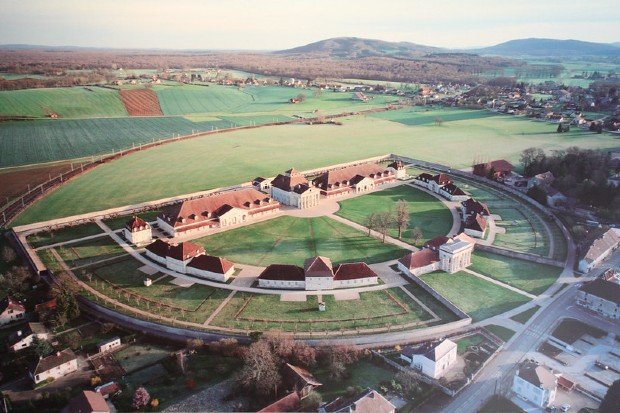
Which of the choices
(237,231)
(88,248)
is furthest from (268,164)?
(88,248)

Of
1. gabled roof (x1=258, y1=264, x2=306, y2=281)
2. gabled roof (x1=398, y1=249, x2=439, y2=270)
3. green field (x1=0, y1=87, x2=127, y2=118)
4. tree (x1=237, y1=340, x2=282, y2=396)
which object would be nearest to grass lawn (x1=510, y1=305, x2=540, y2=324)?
gabled roof (x1=398, y1=249, x2=439, y2=270)

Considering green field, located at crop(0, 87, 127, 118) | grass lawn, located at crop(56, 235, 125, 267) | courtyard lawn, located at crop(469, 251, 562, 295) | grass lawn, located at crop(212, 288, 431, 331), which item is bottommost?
grass lawn, located at crop(212, 288, 431, 331)

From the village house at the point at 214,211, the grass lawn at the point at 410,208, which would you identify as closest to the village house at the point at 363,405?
the grass lawn at the point at 410,208

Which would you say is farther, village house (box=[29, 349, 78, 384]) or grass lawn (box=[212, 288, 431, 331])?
grass lawn (box=[212, 288, 431, 331])

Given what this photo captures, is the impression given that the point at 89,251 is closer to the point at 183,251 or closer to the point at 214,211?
the point at 183,251

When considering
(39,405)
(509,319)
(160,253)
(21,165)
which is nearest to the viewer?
(39,405)

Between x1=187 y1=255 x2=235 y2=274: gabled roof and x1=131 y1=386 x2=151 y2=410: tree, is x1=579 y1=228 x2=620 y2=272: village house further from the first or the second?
x1=131 y1=386 x2=151 y2=410: tree

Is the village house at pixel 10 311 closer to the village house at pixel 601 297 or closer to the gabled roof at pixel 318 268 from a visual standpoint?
the gabled roof at pixel 318 268

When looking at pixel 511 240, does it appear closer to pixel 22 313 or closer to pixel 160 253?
pixel 160 253
